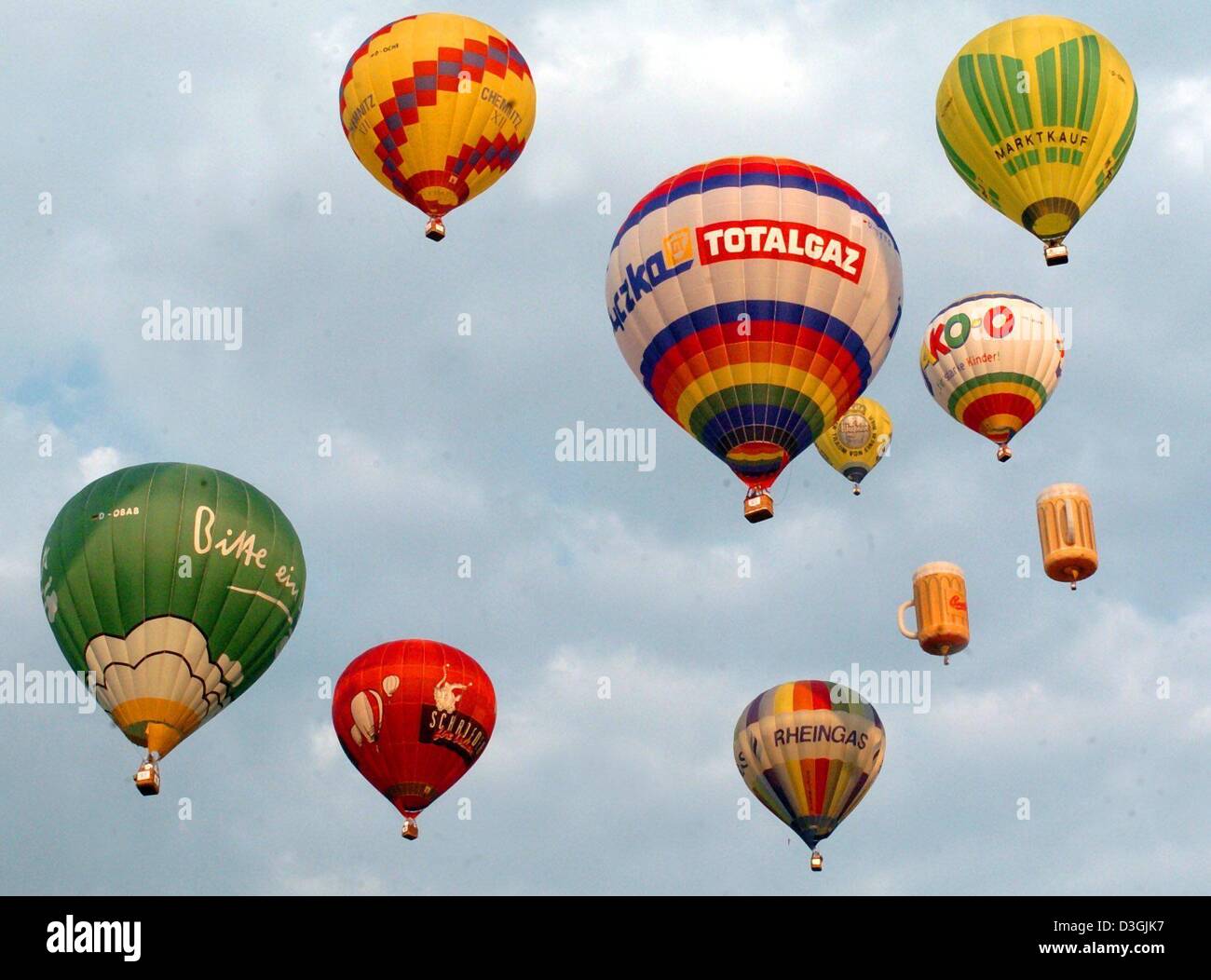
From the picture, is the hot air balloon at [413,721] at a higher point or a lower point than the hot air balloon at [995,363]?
lower

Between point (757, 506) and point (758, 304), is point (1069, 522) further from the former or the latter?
point (758, 304)

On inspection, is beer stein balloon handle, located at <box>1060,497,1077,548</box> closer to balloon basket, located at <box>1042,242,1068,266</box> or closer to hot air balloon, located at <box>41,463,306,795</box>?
balloon basket, located at <box>1042,242,1068,266</box>

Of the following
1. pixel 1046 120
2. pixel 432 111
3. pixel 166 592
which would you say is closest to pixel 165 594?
pixel 166 592

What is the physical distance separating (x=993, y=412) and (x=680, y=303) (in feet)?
37.7

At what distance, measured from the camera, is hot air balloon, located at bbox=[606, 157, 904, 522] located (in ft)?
95.9

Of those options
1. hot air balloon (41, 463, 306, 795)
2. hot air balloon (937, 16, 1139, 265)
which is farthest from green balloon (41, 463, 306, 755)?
hot air balloon (937, 16, 1139, 265)

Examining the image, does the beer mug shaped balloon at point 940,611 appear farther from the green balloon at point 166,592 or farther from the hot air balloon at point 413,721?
the green balloon at point 166,592

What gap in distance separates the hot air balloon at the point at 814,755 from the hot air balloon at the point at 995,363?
6.21 m

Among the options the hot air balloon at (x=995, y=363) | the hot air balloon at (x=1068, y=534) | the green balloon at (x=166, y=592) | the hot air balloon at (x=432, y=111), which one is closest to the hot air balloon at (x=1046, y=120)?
the hot air balloon at (x=1068, y=534)

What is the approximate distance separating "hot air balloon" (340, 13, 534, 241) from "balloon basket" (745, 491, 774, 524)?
943 centimetres

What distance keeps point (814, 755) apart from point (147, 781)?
12454 millimetres

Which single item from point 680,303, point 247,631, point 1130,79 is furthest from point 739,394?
point 1130,79

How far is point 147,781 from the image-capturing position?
94.8 feet

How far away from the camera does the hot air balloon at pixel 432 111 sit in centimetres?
3609
